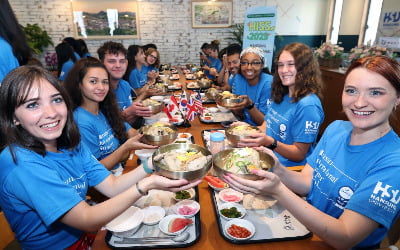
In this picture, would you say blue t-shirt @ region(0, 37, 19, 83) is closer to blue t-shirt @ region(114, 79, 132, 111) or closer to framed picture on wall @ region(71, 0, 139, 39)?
blue t-shirt @ region(114, 79, 132, 111)

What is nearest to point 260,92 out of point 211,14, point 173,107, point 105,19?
point 173,107

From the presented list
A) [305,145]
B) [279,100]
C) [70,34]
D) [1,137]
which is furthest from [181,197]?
[70,34]

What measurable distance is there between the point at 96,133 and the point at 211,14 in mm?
7553

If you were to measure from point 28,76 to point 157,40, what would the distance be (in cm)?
790

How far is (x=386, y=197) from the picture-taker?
96 cm

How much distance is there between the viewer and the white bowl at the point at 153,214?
4.07 ft

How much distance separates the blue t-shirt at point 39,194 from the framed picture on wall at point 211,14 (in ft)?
26.3

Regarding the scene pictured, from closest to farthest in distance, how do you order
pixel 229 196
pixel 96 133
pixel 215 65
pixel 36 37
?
pixel 229 196 < pixel 96 133 < pixel 215 65 < pixel 36 37

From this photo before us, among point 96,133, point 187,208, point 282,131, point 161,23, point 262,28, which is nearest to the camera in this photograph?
point 187,208

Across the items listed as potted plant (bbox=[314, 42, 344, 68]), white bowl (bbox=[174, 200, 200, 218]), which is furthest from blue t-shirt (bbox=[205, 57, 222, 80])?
white bowl (bbox=[174, 200, 200, 218])

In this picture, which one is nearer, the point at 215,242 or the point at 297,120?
the point at 215,242

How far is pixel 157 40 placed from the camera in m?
8.45

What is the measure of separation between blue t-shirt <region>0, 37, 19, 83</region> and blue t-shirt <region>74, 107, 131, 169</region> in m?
0.51

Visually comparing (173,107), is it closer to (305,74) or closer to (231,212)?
(305,74)
